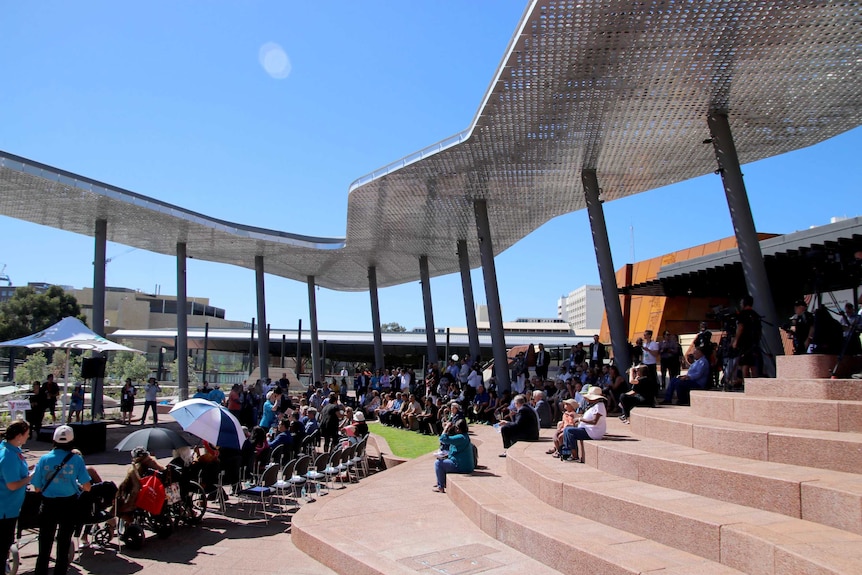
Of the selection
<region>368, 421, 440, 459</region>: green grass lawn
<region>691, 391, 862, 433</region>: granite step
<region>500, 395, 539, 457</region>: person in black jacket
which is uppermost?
<region>691, 391, 862, 433</region>: granite step

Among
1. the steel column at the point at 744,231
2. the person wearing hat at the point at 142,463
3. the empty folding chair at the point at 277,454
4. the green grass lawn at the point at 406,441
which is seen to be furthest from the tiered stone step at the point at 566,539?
the steel column at the point at 744,231

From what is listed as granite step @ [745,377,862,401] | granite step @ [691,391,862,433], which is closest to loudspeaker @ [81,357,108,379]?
granite step @ [691,391,862,433]

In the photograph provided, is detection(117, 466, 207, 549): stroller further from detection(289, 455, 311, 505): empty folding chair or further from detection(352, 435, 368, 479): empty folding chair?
detection(352, 435, 368, 479): empty folding chair

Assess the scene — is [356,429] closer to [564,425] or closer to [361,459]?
[361,459]

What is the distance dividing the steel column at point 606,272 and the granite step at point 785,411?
31.8ft

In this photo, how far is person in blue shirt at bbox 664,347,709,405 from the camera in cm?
1126

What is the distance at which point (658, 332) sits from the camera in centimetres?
3416

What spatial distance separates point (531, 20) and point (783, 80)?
21.1ft

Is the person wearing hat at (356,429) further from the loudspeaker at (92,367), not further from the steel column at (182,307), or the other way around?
the steel column at (182,307)

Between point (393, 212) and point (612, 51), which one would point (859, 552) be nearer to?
point (612, 51)

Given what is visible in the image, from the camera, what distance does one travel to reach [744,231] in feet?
48.9

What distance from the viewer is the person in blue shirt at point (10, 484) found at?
5602mm

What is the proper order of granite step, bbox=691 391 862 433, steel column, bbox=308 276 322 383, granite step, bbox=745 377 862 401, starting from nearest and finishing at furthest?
1. granite step, bbox=691 391 862 433
2. granite step, bbox=745 377 862 401
3. steel column, bbox=308 276 322 383

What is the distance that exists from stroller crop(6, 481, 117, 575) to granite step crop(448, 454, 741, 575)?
13.3 ft
